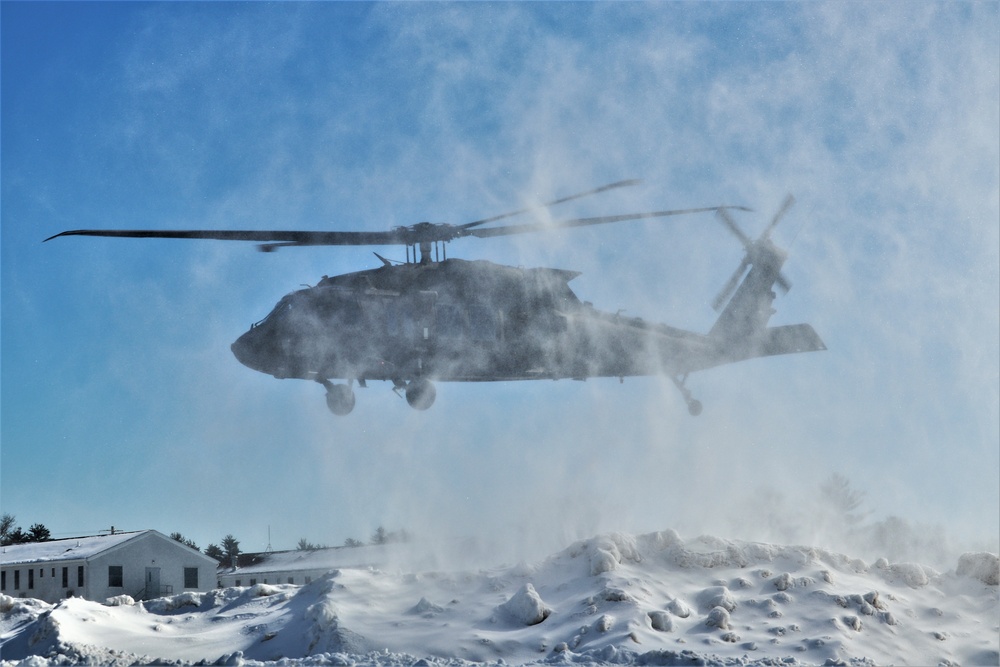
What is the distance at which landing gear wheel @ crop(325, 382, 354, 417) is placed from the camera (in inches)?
787

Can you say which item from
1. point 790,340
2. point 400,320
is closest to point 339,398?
point 400,320

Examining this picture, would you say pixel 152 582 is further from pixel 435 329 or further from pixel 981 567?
pixel 981 567

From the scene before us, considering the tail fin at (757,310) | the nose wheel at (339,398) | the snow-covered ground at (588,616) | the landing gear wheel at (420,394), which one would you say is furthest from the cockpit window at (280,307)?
the tail fin at (757,310)

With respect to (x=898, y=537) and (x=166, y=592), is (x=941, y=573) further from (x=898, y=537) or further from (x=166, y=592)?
(x=166, y=592)

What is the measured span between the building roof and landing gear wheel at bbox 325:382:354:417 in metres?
16.2

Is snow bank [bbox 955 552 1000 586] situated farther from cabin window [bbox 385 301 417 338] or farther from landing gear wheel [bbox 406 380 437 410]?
cabin window [bbox 385 301 417 338]

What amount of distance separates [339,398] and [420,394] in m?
1.80

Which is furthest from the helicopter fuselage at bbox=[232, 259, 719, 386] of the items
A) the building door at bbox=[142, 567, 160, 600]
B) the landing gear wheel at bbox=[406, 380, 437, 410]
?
the building door at bbox=[142, 567, 160, 600]

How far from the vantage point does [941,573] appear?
58.3 feet

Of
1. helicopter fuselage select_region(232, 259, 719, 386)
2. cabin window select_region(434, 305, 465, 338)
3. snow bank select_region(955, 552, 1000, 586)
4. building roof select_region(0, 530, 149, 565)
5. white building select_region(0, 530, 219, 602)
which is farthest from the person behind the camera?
building roof select_region(0, 530, 149, 565)

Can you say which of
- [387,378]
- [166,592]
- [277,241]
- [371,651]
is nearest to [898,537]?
[387,378]

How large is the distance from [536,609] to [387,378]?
7.36 meters

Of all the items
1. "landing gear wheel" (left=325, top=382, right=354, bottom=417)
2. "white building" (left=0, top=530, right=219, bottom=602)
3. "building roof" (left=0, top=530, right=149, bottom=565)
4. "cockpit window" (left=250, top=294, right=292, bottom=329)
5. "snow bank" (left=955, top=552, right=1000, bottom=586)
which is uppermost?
"cockpit window" (left=250, top=294, right=292, bottom=329)

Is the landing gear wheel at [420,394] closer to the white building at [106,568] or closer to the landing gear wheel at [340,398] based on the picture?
the landing gear wheel at [340,398]
